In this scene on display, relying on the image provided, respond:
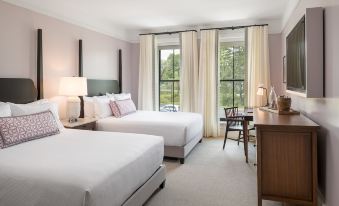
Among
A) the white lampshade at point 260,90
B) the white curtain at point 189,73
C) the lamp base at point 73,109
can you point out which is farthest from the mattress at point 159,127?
the white lampshade at point 260,90

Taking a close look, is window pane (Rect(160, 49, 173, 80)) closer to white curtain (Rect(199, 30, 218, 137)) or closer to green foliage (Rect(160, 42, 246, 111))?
green foliage (Rect(160, 42, 246, 111))

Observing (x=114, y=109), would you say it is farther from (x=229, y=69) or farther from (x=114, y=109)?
(x=229, y=69)

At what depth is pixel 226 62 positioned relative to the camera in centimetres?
568

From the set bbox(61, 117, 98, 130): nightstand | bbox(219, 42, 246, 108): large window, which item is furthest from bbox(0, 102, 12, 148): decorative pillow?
bbox(219, 42, 246, 108): large window

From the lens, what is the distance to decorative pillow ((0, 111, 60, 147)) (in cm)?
232

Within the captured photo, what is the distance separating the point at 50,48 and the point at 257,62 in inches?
155

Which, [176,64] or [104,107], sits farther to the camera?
[176,64]

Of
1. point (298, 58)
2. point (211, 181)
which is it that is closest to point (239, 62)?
point (298, 58)

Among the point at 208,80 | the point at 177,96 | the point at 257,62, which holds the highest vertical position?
the point at 257,62

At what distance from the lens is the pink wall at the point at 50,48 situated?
10.6ft

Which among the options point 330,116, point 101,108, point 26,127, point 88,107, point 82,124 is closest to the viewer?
point 330,116

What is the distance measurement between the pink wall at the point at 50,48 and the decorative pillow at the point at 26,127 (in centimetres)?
96

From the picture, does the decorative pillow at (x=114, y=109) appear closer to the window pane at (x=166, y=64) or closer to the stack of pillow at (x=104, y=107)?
the stack of pillow at (x=104, y=107)

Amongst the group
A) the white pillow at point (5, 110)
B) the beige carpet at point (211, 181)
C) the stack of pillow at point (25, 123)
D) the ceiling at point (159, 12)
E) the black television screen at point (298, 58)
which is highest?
the ceiling at point (159, 12)
